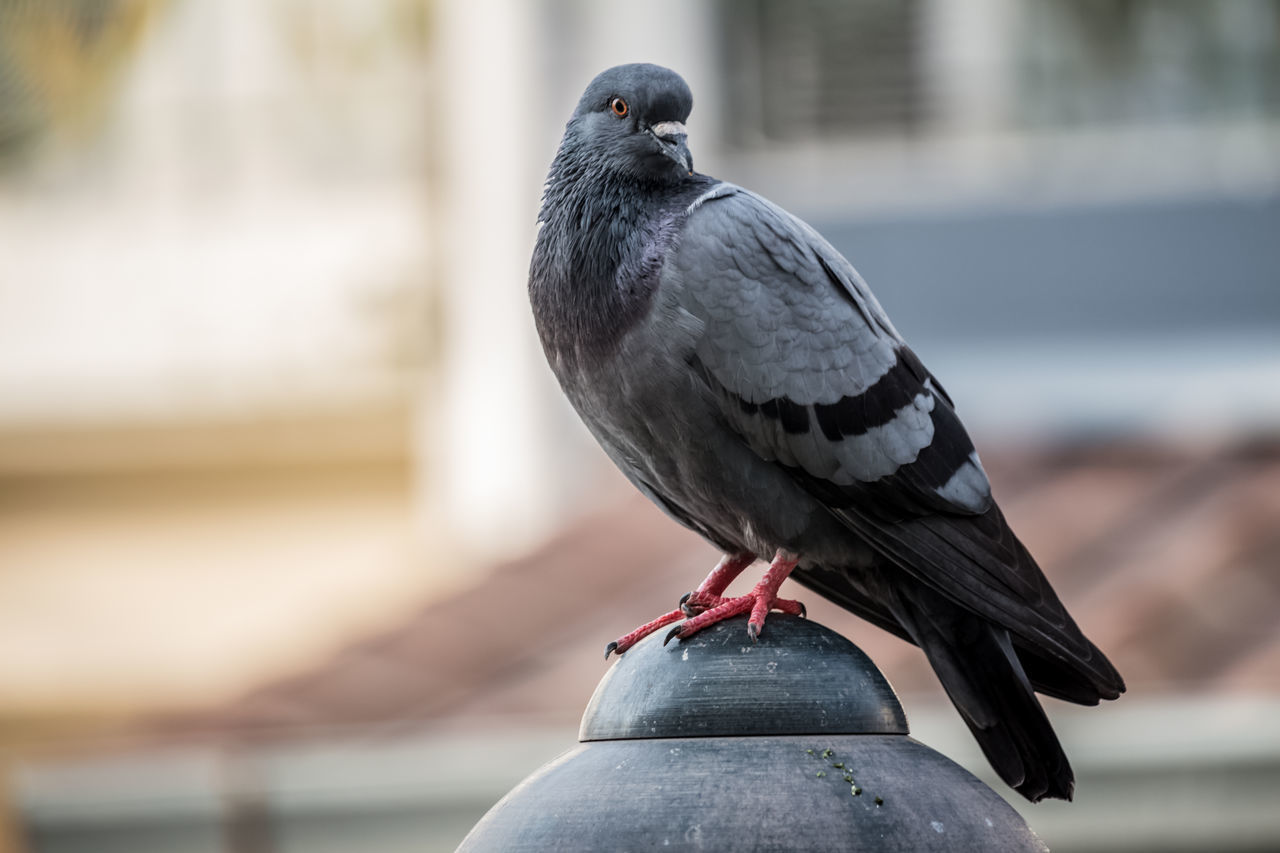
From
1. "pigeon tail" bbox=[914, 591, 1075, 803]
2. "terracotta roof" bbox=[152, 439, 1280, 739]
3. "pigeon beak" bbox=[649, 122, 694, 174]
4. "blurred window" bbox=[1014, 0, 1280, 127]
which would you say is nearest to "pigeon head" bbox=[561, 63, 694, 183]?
"pigeon beak" bbox=[649, 122, 694, 174]

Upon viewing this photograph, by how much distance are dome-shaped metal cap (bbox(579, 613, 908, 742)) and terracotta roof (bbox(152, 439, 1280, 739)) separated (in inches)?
134

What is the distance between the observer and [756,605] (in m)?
3.16

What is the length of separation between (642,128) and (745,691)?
51.2 inches

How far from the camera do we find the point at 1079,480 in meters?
8.12

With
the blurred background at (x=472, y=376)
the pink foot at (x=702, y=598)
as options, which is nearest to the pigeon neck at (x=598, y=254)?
the pink foot at (x=702, y=598)

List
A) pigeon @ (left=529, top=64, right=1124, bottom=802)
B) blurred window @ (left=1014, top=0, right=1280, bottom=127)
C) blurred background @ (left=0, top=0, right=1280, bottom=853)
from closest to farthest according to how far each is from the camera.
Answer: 1. pigeon @ (left=529, top=64, right=1124, bottom=802)
2. blurred background @ (left=0, top=0, right=1280, bottom=853)
3. blurred window @ (left=1014, top=0, right=1280, bottom=127)

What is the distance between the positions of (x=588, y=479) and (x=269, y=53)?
3.20 metres

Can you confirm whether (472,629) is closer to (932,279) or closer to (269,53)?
(932,279)

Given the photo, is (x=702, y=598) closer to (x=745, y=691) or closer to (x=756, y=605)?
(x=756, y=605)

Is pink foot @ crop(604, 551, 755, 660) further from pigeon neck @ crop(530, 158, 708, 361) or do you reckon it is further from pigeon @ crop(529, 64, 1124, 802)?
pigeon neck @ crop(530, 158, 708, 361)

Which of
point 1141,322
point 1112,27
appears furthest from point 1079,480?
point 1112,27

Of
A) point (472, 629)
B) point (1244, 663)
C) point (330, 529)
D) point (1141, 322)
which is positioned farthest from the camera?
point (330, 529)

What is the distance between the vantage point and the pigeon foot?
3076 mm

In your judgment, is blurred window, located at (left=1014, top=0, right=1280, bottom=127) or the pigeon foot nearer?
the pigeon foot
